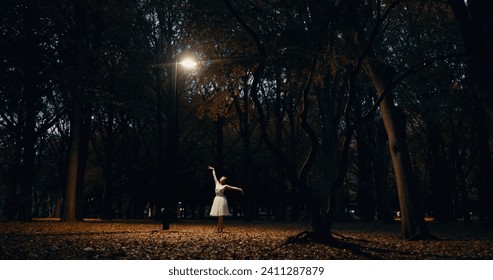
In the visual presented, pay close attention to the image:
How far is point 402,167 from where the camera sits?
45.6 feet

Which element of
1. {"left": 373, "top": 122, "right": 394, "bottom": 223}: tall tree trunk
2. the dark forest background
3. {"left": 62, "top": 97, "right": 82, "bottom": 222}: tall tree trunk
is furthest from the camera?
{"left": 373, "top": 122, "right": 394, "bottom": 223}: tall tree trunk

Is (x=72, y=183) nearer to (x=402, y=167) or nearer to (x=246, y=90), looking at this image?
(x=246, y=90)

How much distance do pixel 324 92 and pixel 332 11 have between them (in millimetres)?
14266

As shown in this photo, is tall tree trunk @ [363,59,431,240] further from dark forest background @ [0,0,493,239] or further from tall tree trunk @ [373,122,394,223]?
tall tree trunk @ [373,122,394,223]

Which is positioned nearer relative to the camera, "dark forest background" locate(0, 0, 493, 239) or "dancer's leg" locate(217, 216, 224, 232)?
"dark forest background" locate(0, 0, 493, 239)

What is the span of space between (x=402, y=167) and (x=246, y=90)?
18.8 meters

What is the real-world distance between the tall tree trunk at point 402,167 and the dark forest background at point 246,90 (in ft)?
Result: 0.14

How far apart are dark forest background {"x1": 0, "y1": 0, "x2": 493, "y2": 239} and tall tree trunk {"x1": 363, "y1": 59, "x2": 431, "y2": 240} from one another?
4 centimetres

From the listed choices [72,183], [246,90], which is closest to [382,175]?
[246,90]

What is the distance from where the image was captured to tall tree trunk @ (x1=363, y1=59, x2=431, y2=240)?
13805 mm

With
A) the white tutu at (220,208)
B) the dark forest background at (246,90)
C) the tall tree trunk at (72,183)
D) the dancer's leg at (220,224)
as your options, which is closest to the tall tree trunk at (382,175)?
the dark forest background at (246,90)

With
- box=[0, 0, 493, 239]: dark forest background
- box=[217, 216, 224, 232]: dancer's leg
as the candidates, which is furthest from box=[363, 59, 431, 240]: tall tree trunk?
box=[217, 216, 224, 232]: dancer's leg

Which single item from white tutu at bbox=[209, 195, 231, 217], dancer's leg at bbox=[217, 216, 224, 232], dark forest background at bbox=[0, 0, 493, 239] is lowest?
dancer's leg at bbox=[217, 216, 224, 232]

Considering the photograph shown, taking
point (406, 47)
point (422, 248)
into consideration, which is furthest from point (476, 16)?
point (406, 47)
